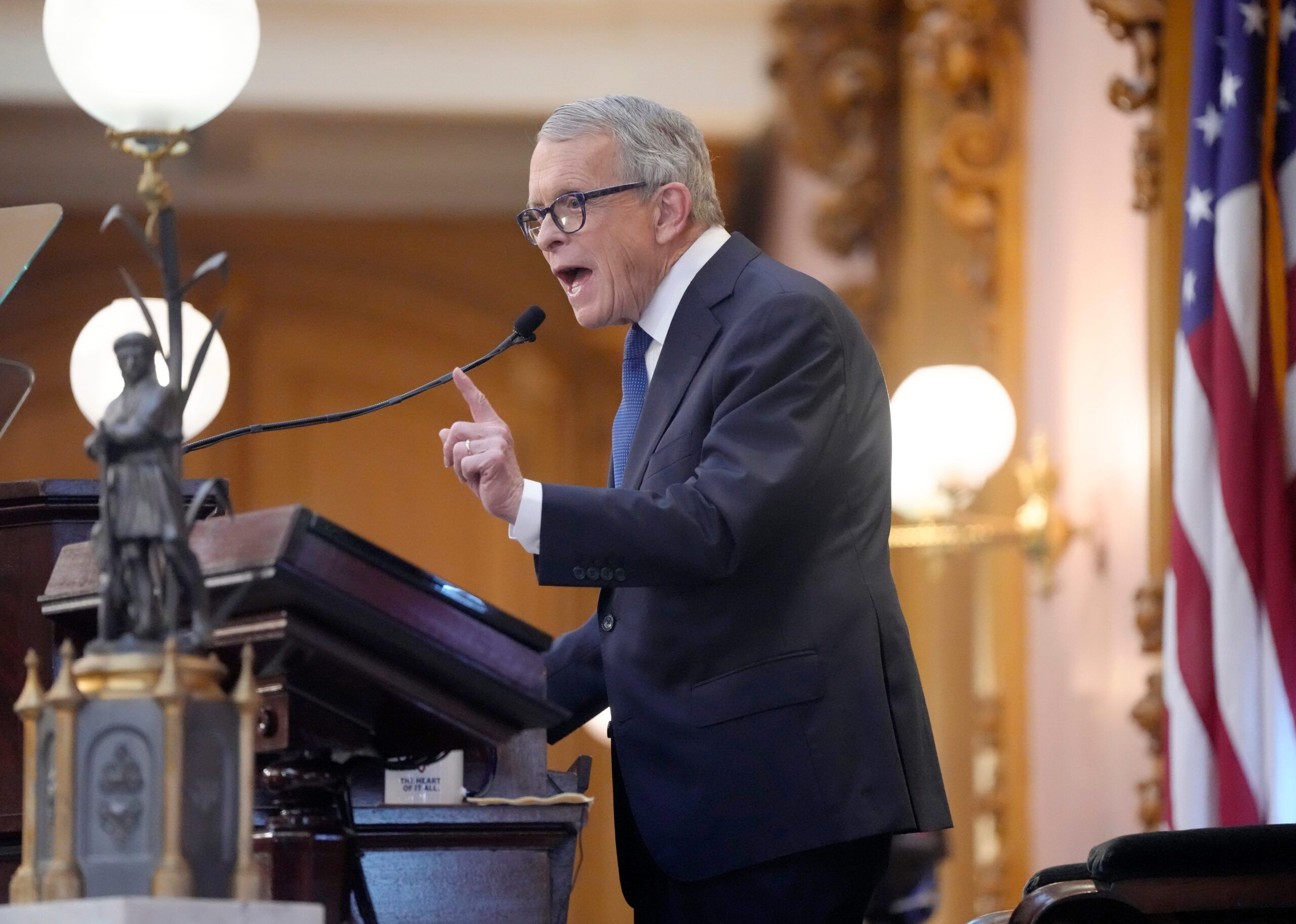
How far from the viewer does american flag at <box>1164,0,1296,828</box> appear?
11.2 ft

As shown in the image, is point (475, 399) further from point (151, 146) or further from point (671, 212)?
point (151, 146)

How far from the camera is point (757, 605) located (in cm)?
211

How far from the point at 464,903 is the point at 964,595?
12.6ft

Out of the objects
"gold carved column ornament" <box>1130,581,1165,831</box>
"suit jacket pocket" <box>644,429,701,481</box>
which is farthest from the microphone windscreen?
"gold carved column ornament" <box>1130,581,1165,831</box>

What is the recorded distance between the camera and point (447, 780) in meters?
2.18

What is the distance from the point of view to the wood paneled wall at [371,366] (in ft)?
32.1

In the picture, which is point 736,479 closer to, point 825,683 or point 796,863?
point 825,683

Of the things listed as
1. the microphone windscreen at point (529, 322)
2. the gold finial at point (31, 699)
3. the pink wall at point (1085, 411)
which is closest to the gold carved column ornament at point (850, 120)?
the pink wall at point (1085, 411)

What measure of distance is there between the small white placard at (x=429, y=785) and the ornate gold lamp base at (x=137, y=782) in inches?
26.2

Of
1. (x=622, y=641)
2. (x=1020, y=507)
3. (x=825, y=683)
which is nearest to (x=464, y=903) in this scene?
(x=622, y=641)

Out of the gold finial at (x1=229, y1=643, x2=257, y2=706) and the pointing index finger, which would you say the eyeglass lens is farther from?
the gold finial at (x1=229, y1=643, x2=257, y2=706)

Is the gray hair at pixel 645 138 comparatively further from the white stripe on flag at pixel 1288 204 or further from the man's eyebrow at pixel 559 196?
the white stripe on flag at pixel 1288 204

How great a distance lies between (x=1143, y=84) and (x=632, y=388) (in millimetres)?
2109

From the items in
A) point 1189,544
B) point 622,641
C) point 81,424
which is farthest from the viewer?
point 81,424
